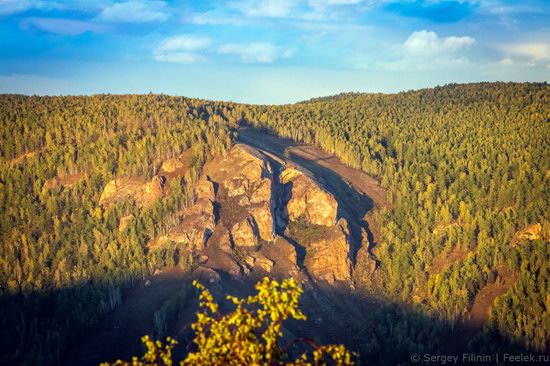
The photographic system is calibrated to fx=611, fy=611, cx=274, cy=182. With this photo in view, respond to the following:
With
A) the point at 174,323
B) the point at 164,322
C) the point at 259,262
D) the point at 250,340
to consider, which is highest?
the point at 250,340

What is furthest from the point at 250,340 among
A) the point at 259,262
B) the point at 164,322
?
the point at 259,262

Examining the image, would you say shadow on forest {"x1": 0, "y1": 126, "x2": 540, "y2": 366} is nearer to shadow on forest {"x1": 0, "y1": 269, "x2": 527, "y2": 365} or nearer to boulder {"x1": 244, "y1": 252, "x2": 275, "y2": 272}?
shadow on forest {"x1": 0, "y1": 269, "x2": 527, "y2": 365}

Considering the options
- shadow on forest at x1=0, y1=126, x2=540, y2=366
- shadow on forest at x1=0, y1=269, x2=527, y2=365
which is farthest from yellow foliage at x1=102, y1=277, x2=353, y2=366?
shadow on forest at x1=0, y1=126, x2=540, y2=366

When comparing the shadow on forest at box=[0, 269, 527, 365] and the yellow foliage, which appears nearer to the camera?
the yellow foliage

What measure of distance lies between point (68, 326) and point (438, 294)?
111432 mm

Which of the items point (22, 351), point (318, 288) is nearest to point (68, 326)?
point (22, 351)

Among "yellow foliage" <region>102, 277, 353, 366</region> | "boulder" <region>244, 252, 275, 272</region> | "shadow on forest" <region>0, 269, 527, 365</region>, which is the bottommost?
"shadow on forest" <region>0, 269, 527, 365</region>

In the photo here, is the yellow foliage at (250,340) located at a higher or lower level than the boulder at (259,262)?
higher

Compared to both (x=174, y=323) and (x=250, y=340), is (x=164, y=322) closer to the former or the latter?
(x=174, y=323)

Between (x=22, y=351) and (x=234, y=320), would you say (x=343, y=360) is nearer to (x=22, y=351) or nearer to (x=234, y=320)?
(x=234, y=320)

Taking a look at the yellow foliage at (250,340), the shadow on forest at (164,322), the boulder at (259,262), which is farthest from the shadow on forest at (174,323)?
the yellow foliage at (250,340)

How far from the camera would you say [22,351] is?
165 meters

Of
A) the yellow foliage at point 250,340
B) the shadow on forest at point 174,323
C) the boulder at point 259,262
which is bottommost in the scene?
the shadow on forest at point 174,323

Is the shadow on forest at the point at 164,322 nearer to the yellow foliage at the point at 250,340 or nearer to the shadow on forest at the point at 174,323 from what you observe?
the shadow on forest at the point at 174,323
